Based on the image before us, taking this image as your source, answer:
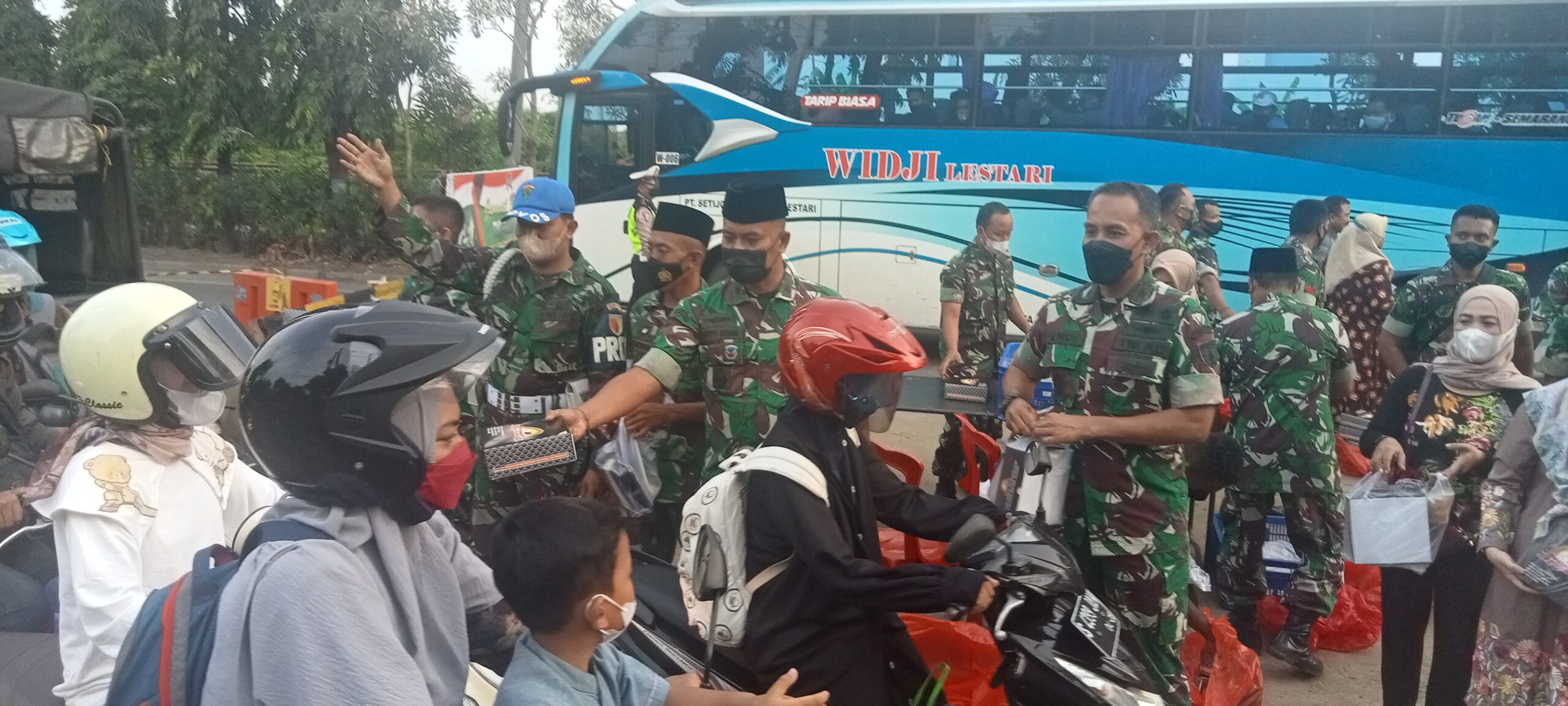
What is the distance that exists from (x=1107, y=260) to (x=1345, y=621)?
2605mm

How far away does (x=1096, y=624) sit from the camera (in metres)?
2.23

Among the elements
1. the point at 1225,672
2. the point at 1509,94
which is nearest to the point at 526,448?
the point at 1225,672

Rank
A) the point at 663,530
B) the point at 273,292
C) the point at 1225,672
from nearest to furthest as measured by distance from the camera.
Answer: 1. the point at 1225,672
2. the point at 663,530
3. the point at 273,292

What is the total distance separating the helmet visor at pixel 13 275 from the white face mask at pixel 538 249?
168 cm

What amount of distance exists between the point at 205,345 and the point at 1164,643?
8.70ft

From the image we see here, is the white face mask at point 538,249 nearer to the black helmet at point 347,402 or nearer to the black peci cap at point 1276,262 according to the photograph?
the black helmet at point 347,402

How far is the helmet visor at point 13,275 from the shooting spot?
11.6 ft

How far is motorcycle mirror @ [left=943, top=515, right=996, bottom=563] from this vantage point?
217cm

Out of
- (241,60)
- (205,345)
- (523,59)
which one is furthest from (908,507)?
(241,60)

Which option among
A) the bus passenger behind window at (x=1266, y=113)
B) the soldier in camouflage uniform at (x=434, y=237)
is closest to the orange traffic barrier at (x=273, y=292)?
the soldier in camouflage uniform at (x=434, y=237)

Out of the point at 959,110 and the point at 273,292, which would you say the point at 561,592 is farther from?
the point at 959,110

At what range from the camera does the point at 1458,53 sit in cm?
848

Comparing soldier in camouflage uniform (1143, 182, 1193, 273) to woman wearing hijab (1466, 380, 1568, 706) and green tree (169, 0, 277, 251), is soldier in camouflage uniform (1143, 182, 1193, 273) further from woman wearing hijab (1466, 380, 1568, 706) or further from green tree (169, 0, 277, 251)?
green tree (169, 0, 277, 251)

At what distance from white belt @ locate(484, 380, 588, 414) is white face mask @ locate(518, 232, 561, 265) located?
478 mm
